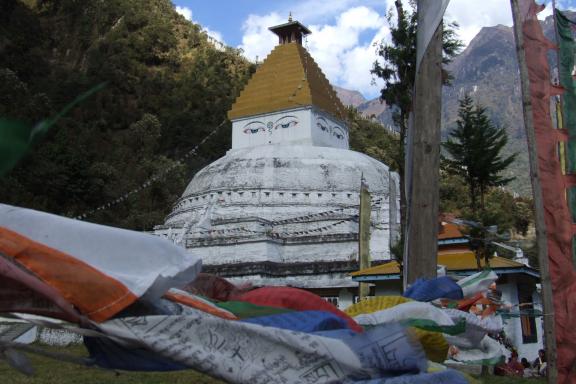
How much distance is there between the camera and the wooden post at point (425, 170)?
5051 mm

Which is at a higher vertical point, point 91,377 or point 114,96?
point 114,96

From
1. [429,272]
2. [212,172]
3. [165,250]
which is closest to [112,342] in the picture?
[165,250]

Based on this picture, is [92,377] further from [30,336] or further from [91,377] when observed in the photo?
[30,336]

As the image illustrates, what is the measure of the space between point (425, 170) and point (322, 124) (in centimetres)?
2321

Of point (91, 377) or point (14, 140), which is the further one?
point (91, 377)

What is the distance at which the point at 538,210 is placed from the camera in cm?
547

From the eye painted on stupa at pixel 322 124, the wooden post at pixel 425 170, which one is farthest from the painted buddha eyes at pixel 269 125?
the wooden post at pixel 425 170

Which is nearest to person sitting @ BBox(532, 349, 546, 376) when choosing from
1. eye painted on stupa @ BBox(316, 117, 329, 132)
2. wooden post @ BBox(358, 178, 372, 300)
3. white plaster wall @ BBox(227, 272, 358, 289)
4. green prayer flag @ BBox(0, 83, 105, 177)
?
wooden post @ BBox(358, 178, 372, 300)

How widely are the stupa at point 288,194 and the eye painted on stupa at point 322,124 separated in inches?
1.8

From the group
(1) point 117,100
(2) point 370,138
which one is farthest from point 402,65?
(2) point 370,138

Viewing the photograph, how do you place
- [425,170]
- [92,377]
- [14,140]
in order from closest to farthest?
[14,140], [425,170], [92,377]

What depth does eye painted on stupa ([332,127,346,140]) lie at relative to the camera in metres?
29.3

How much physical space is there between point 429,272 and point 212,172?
21.3 m

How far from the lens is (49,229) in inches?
86.8
